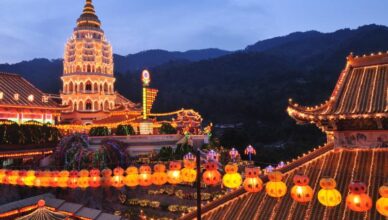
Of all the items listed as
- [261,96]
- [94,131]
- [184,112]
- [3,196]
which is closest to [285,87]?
[261,96]

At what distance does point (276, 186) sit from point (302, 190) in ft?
2.33

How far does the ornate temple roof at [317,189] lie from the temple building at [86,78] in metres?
40.1

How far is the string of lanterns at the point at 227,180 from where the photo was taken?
7.45 meters

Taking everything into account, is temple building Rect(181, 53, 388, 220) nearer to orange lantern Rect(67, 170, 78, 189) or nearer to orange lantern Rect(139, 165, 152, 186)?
orange lantern Rect(139, 165, 152, 186)

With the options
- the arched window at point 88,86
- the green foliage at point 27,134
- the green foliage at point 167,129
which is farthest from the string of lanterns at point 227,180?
the arched window at point 88,86

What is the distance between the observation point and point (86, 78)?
49469 millimetres

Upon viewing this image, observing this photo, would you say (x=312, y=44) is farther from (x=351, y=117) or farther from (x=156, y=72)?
(x=351, y=117)

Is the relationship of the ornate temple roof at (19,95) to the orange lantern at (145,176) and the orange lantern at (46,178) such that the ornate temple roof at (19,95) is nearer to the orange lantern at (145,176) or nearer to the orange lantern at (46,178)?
the orange lantern at (46,178)

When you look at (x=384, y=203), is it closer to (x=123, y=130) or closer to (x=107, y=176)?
(x=107, y=176)

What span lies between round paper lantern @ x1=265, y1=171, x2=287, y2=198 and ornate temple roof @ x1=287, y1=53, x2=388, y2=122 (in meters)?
2.16

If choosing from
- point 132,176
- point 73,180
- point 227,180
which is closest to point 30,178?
point 73,180

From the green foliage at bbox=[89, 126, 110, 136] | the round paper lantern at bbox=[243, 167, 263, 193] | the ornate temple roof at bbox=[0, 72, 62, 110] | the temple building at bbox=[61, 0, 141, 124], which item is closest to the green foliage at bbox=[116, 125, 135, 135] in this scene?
the green foliage at bbox=[89, 126, 110, 136]

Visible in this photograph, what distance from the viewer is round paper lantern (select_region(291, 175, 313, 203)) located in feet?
27.4

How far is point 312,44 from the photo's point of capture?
146375 millimetres
